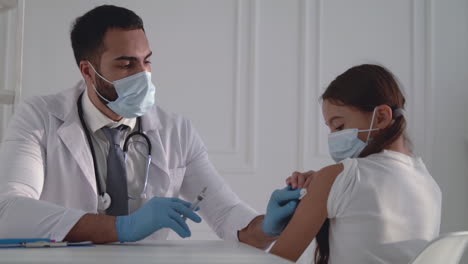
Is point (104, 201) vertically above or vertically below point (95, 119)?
below

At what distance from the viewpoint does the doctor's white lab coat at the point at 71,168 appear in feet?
5.19

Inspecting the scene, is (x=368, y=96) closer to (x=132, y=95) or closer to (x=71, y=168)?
(x=132, y=95)

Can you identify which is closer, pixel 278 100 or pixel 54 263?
pixel 54 263

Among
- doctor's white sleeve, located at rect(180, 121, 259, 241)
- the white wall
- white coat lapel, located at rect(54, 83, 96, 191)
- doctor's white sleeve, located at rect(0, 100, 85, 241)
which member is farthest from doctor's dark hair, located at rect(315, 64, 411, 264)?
the white wall

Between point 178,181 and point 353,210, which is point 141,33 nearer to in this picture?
point 178,181

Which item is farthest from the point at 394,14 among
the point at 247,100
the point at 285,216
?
the point at 285,216

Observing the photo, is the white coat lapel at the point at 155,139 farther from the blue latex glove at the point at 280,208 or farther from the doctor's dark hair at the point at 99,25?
the blue latex glove at the point at 280,208

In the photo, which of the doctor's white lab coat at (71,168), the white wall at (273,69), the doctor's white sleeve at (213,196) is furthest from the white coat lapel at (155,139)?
the white wall at (273,69)

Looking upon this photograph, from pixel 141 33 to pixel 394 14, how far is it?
1692 millimetres

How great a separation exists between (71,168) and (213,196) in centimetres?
42

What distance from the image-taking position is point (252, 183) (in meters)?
2.99

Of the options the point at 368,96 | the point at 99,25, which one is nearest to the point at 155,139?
the point at 99,25

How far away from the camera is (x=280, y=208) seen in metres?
1.45

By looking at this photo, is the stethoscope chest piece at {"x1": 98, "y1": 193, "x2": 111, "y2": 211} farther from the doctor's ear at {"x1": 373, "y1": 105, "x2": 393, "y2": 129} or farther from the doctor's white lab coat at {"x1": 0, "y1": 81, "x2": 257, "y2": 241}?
the doctor's ear at {"x1": 373, "y1": 105, "x2": 393, "y2": 129}
